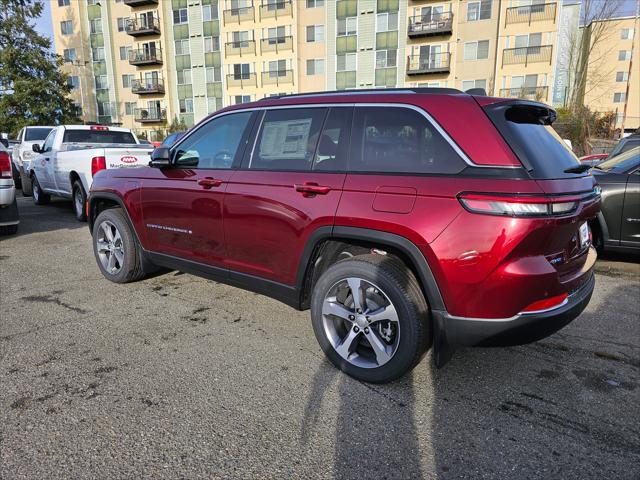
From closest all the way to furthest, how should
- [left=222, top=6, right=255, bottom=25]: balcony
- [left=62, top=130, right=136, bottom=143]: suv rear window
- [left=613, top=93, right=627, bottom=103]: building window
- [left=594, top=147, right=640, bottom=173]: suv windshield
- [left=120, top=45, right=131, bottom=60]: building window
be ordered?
[left=594, top=147, right=640, bottom=173]: suv windshield
[left=62, top=130, right=136, bottom=143]: suv rear window
[left=222, top=6, right=255, bottom=25]: balcony
[left=120, top=45, right=131, bottom=60]: building window
[left=613, top=93, right=627, bottom=103]: building window

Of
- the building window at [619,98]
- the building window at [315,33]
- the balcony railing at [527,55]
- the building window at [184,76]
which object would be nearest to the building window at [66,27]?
the building window at [184,76]

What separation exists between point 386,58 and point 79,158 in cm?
3153

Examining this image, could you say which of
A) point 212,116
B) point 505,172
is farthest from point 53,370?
point 505,172

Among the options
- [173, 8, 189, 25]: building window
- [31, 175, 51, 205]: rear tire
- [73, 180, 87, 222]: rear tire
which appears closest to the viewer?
[73, 180, 87, 222]: rear tire

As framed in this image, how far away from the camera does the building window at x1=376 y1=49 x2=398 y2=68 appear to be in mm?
34969

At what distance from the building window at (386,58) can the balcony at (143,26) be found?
849 inches

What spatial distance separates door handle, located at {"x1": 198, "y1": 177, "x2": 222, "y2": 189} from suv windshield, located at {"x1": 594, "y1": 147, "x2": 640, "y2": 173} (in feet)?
16.7

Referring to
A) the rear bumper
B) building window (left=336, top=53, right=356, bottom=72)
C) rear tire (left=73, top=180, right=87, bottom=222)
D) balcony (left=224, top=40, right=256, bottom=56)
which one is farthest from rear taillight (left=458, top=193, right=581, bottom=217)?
balcony (left=224, top=40, right=256, bottom=56)

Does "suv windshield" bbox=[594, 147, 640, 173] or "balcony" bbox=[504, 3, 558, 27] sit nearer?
"suv windshield" bbox=[594, 147, 640, 173]

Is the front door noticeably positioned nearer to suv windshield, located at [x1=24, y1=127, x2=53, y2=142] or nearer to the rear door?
the rear door

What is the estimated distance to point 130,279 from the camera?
15.7 feet

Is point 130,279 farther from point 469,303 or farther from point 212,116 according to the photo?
point 469,303

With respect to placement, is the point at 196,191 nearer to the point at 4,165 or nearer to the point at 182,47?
the point at 4,165

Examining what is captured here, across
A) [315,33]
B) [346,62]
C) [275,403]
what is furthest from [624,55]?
[275,403]
